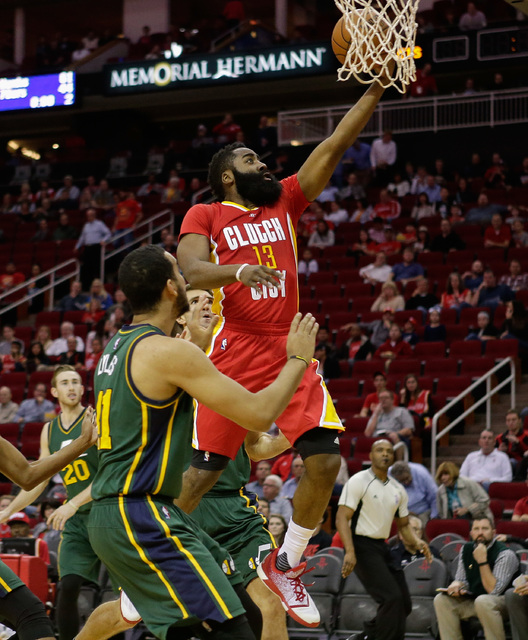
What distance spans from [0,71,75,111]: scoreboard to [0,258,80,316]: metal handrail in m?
5.10

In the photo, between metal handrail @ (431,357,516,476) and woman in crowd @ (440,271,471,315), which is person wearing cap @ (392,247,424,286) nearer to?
woman in crowd @ (440,271,471,315)

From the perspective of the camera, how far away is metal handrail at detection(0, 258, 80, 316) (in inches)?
769

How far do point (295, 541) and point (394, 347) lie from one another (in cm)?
958

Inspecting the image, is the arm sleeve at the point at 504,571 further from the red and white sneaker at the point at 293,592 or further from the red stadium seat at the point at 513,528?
the red and white sneaker at the point at 293,592

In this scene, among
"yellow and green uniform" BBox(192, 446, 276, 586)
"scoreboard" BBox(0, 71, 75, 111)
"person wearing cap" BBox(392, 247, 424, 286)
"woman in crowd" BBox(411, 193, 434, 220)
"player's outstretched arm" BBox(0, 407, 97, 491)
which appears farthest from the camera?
"scoreboard" BBox(0, 71, 75, 111)

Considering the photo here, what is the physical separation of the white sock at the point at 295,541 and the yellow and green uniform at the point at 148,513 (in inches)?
50.1

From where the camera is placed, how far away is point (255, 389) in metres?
5.62

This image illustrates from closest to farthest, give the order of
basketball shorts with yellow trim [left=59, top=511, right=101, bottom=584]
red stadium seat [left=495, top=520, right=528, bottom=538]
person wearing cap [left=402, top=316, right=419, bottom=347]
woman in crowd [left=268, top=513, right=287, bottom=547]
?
basketball shorts with yellow trim [left=59, top=511, right=101, bottom=584]
woman in crowd [left=268, top=513, right=287, bottom=547]
red stadium seat [left=495, top=520, right=528, bottom=538]
person wearing cap [left=402, top=316, right=419, bottom=347]

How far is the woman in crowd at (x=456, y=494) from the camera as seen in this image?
11.2m

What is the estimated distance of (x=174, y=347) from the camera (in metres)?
4.34

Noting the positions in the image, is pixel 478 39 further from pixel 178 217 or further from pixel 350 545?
pixel 350 545

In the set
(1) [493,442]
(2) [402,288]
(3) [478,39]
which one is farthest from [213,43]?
(1) [493,442]

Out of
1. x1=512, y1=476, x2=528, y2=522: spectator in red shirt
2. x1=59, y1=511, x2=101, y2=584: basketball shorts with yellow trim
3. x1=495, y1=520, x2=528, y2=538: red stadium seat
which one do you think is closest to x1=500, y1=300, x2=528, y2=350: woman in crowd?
x1=512, y1=476, x2=528, y2=522: spectator in red shirt

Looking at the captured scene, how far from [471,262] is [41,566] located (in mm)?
9111
